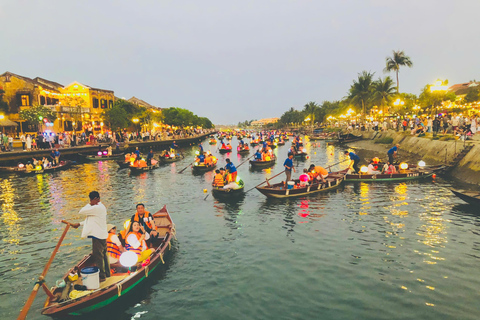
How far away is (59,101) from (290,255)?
65.0 metres

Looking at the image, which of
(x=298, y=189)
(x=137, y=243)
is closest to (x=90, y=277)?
(x=137, y=243)

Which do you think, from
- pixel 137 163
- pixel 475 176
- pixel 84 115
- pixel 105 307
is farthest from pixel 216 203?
pixel 84 115

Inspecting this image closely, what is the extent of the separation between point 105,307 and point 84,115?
61.2m

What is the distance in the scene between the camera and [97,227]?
326 inches

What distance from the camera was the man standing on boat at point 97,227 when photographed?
8.17m

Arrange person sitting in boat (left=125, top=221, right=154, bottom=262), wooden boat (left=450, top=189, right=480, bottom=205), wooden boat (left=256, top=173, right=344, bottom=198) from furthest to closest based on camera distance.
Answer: wooden boat (left=256, top=173, right=344, bottom=198), wooden boat (left=450, top=189, right=480, bottom=205), person sitting in boat (left=125, top=221, right=154, bottom=262)

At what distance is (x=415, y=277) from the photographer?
9.71 metres

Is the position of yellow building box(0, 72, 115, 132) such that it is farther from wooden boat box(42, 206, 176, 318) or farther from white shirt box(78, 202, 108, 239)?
white shirt box(78, 202, 108, 239)

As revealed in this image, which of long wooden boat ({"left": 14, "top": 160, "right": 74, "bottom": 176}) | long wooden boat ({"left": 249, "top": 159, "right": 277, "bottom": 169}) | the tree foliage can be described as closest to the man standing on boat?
long wooden boat ({"left": 249, "top": 159, "right": 277, "bottom": 169})

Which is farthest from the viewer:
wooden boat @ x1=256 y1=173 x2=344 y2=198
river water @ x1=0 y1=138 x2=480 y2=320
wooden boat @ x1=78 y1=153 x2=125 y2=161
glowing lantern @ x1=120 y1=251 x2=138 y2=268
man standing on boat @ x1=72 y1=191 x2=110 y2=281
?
wooden boat @ x1=78 y1=153 x2=125 y2=161

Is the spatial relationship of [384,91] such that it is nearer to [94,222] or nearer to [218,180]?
[218,180]

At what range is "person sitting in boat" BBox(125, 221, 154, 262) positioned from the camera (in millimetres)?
9962

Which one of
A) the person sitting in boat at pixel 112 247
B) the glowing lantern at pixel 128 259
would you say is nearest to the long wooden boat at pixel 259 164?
the person sitting in boat at pixel 112 247

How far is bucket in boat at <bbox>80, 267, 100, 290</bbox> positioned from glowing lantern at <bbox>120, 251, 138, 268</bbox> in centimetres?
109
